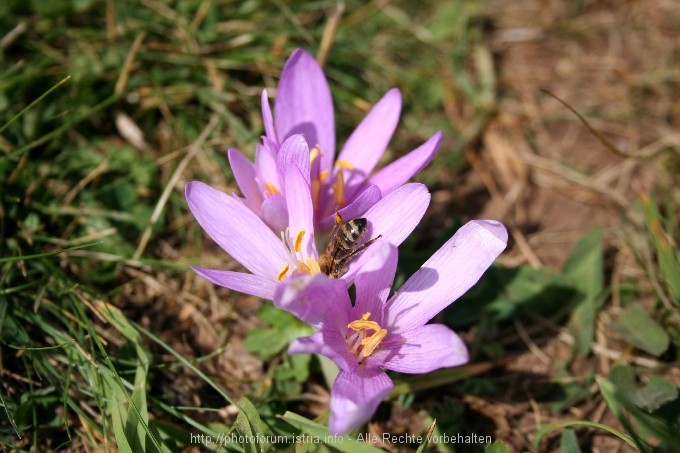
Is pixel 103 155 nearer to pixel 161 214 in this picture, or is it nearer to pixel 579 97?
pixel 161 214

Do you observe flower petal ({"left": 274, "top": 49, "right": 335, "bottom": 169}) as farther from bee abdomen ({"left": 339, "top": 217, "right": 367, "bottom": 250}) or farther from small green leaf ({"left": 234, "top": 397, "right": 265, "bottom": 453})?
small green leaf ({"left": 234, "top": 397, "right": 265, "bottom": 453})

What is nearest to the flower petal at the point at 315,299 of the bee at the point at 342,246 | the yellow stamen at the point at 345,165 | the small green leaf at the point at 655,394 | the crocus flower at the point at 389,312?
the crocus flower at the point at 389,312

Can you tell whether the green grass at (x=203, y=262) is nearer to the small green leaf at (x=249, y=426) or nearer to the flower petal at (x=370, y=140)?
the small green leaf at (x=249, y=426)

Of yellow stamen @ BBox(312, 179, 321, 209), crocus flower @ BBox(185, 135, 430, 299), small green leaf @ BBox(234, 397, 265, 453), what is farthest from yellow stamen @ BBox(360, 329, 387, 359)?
yellow stamen @ BBox(312, 179, 321, 209)

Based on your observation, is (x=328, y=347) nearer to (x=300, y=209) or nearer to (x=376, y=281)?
(x=376, y=281)

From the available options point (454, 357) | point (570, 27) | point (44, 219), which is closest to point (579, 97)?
point (570, 27)
